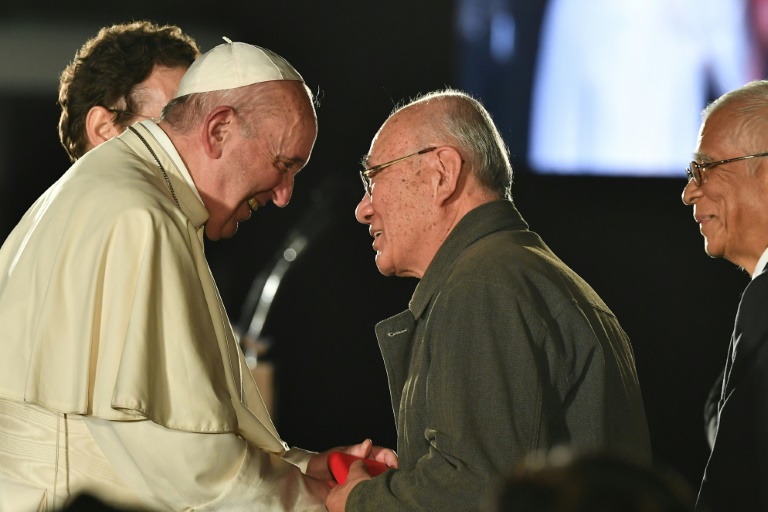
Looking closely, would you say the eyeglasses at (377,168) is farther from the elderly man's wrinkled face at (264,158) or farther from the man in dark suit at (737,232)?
the man in dark suit at (737,232)

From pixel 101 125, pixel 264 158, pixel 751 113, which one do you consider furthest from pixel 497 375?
pixel 101 125

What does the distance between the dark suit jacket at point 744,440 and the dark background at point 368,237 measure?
4.15 metres

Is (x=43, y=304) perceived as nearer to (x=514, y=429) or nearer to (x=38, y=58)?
(x=514, y=429)

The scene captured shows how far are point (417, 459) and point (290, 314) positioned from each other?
501cm

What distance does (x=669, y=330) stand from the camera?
24.2 feet

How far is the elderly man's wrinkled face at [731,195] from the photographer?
3.46 metres

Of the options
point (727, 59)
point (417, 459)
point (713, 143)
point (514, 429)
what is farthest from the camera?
point (727, 59)

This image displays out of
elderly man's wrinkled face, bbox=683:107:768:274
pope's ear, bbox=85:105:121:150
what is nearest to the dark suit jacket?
elderly man's wrinkled face, bbox=683:107:768:274

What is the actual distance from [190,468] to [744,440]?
53.9 inches

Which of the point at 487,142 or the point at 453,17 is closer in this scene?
the point at 487,142

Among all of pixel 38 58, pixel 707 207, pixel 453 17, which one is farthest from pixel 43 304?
pixel 453 17

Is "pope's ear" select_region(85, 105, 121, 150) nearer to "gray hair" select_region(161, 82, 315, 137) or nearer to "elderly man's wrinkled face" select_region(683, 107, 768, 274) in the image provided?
"gray hair" select_region(161, 82, 315, 137)

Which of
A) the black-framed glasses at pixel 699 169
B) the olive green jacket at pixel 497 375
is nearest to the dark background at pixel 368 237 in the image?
the black-framed glasses at pixel 699 169

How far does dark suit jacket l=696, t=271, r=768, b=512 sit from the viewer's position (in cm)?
286
